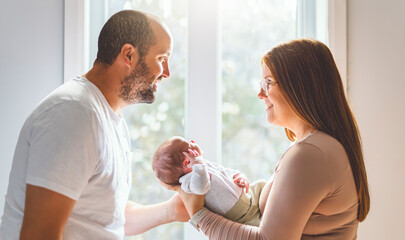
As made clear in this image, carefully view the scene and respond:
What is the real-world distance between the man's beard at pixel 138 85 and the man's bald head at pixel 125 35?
0.05 meters

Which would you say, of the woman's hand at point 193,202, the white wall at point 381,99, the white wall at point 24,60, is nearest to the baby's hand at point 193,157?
the woman's hand at point 193,202

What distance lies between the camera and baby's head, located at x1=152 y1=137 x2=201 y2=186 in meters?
1.52

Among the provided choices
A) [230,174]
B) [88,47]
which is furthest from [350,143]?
[88,47]

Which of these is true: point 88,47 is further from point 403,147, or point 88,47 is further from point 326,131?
point 403,147

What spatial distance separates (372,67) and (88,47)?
4.95 feet

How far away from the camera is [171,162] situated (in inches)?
60.1

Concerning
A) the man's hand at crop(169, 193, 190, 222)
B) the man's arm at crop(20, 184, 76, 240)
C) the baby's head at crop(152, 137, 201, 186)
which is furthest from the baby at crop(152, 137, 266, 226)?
the man's arm at crop(20, 184, 76, 240)

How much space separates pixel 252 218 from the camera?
4.71 ft

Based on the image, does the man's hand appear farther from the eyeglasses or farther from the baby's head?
the eyeglasses

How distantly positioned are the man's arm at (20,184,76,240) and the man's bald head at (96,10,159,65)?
0.54 metres

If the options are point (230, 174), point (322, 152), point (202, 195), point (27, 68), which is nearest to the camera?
point (322, 152)

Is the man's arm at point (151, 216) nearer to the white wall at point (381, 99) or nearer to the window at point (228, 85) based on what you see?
the window at point (228, 85)

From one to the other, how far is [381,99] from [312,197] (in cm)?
99

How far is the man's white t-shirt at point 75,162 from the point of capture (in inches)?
40.9
